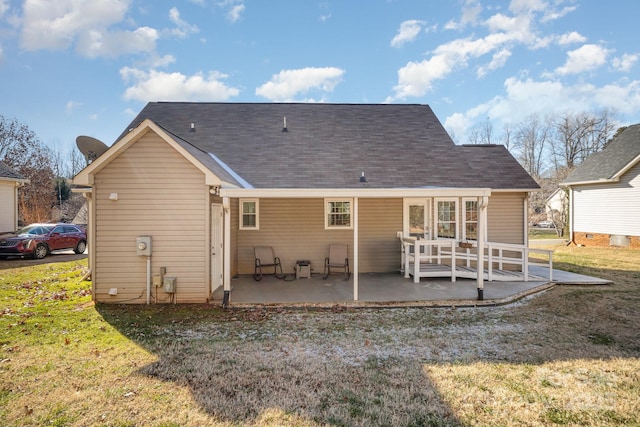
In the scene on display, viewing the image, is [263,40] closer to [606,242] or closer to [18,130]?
[606,242]

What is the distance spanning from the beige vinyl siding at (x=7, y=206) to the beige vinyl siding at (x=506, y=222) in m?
21.9

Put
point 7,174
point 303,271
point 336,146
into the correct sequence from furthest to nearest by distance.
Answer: point 7,174
point 336,146
point 303,271

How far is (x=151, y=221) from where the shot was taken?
6965 mm

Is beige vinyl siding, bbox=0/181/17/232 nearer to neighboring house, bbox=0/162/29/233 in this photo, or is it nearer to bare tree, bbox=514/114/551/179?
neighboring house, bbox=0/162/29/233

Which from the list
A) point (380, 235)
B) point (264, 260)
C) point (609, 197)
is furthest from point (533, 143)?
point (264, 260)

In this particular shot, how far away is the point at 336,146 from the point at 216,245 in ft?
18.1

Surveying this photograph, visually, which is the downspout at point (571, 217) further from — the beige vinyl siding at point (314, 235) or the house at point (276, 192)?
the beige vinyl siding at point (314, 235)

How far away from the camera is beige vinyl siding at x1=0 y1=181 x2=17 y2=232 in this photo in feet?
52.2

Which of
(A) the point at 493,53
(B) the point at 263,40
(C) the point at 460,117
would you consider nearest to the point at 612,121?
(C) the point at 460,117

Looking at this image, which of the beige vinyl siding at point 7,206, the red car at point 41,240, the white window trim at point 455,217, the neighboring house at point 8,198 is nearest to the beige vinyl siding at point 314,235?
the white window trim at point 455,217

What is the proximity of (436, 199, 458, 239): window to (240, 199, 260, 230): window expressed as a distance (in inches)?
223

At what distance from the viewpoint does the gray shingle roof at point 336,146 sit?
9.98 metres

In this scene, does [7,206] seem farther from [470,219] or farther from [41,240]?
[470,219]

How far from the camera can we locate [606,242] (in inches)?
649
